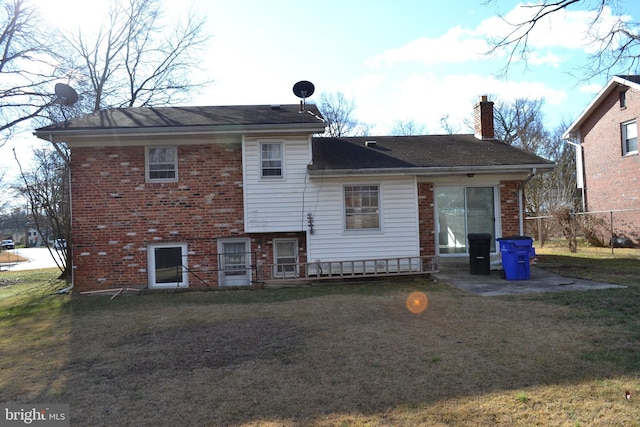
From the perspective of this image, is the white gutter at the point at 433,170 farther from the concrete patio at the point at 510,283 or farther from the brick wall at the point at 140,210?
the concrete patio at the point at 510,283

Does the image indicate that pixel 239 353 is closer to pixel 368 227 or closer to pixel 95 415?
pixel 95 415

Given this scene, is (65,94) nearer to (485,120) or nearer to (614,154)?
(485,120)

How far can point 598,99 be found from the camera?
20688 mm

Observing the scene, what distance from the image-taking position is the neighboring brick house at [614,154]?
1884 centimetres

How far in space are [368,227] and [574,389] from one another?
8.08 meters

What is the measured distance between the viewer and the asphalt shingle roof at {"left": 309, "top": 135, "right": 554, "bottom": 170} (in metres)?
11.9

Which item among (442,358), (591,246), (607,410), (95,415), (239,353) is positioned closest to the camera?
(607,410)

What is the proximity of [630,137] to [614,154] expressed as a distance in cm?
111

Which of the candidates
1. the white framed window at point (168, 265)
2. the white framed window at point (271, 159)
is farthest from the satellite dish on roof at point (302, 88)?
the white framed window at point (168, 265)

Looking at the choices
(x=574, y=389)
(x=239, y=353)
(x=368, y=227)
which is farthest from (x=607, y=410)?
(x=368, y=227)

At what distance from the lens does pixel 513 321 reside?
655cm

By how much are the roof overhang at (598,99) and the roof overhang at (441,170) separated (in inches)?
348

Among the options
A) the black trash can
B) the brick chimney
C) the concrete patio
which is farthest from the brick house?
the brick chimney

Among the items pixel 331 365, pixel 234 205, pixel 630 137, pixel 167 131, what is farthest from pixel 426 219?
pixel 630 137
